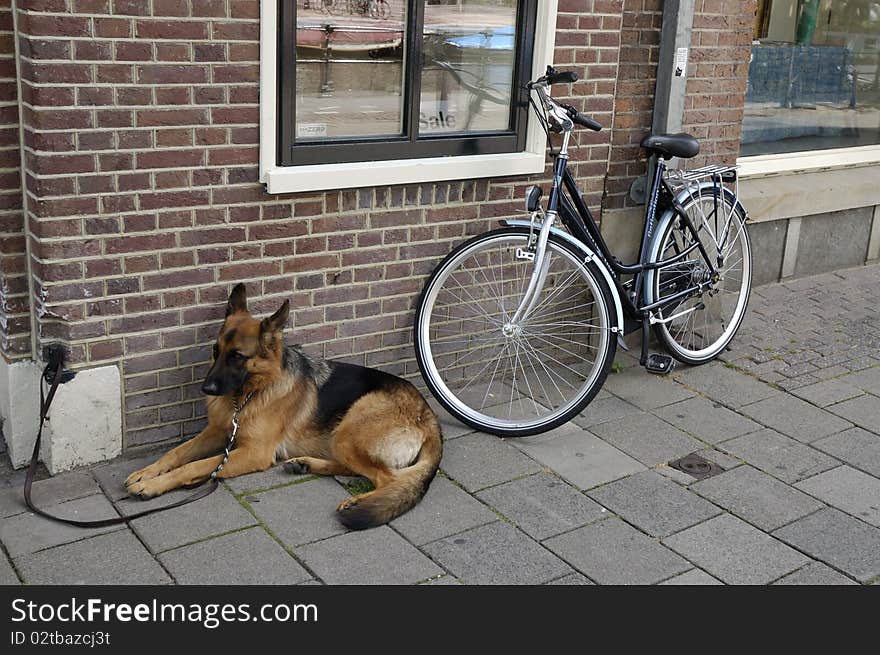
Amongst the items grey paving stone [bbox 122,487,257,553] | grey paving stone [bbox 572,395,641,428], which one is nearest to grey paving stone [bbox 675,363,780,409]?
grey paving stone [bbox 572,395,641,428]

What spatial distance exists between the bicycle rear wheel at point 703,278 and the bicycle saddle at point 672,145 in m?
0.34

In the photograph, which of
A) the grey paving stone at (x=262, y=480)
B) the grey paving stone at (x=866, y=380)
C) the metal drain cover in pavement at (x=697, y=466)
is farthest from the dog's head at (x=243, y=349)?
the grey paving stone at (x=866, y=380)

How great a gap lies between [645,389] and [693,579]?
1868 millimetres

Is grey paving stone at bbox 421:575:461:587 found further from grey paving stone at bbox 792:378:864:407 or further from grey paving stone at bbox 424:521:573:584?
grey paving stone at bbox 792:378:864:407

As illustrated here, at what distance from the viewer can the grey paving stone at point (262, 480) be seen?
4371mm

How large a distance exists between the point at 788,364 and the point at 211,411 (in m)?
3.38

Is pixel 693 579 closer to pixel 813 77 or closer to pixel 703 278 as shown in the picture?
pixel 703 278

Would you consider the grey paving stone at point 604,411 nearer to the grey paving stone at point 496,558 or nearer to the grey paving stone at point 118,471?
the grey paving stone at point 496,558

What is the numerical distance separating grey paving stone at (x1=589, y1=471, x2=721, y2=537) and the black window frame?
181 cm

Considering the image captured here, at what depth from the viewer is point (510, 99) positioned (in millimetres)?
5359

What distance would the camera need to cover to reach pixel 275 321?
171 inches

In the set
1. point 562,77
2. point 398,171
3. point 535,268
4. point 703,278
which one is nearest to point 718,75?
point 703,278

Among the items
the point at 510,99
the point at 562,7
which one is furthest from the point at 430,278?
the point at 562,7
